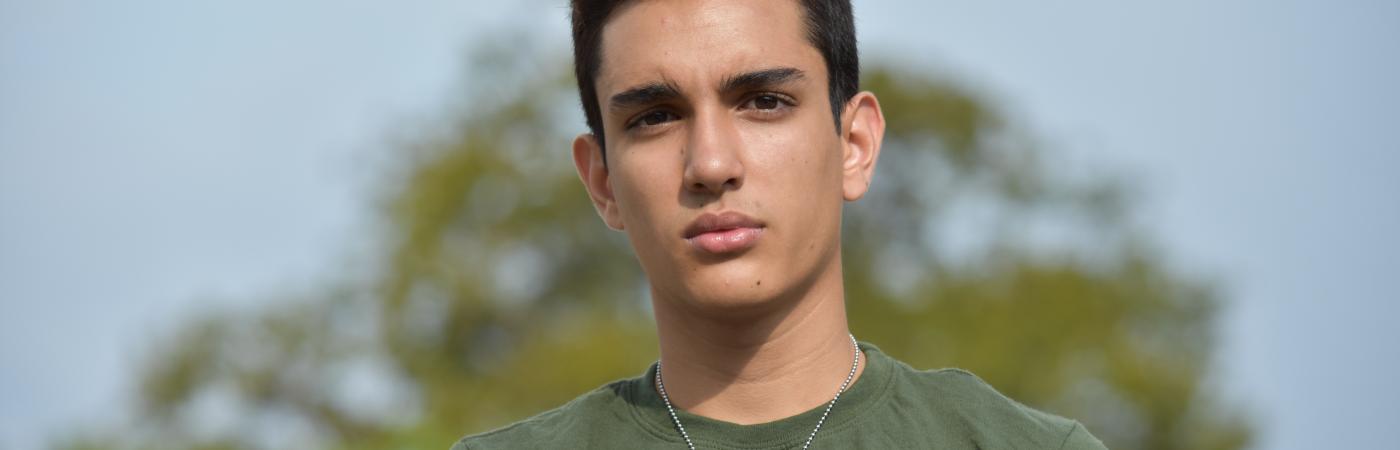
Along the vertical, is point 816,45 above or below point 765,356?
above

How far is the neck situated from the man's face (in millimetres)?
93

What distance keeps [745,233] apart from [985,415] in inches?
31.5

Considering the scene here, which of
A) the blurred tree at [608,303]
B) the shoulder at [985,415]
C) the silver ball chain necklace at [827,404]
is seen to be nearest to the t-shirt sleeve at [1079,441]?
the shoulder at [985,415]

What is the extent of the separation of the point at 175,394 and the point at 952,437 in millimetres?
36459

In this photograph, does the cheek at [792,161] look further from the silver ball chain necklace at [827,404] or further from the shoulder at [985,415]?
the shoulder at [985,415]

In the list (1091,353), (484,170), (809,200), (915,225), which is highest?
(484,170)

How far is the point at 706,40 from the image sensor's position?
447 cm

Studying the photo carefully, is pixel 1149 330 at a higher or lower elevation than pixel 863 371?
higher

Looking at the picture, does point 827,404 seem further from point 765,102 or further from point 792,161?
point 765,102

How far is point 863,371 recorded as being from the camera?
15.6ft

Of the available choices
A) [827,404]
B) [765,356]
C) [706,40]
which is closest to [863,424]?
[827,404]

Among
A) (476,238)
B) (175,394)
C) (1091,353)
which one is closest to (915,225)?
(1091,353)

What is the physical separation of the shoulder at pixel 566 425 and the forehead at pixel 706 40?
831 mm

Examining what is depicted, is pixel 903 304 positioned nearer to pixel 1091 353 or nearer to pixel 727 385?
pixel 1091 353
